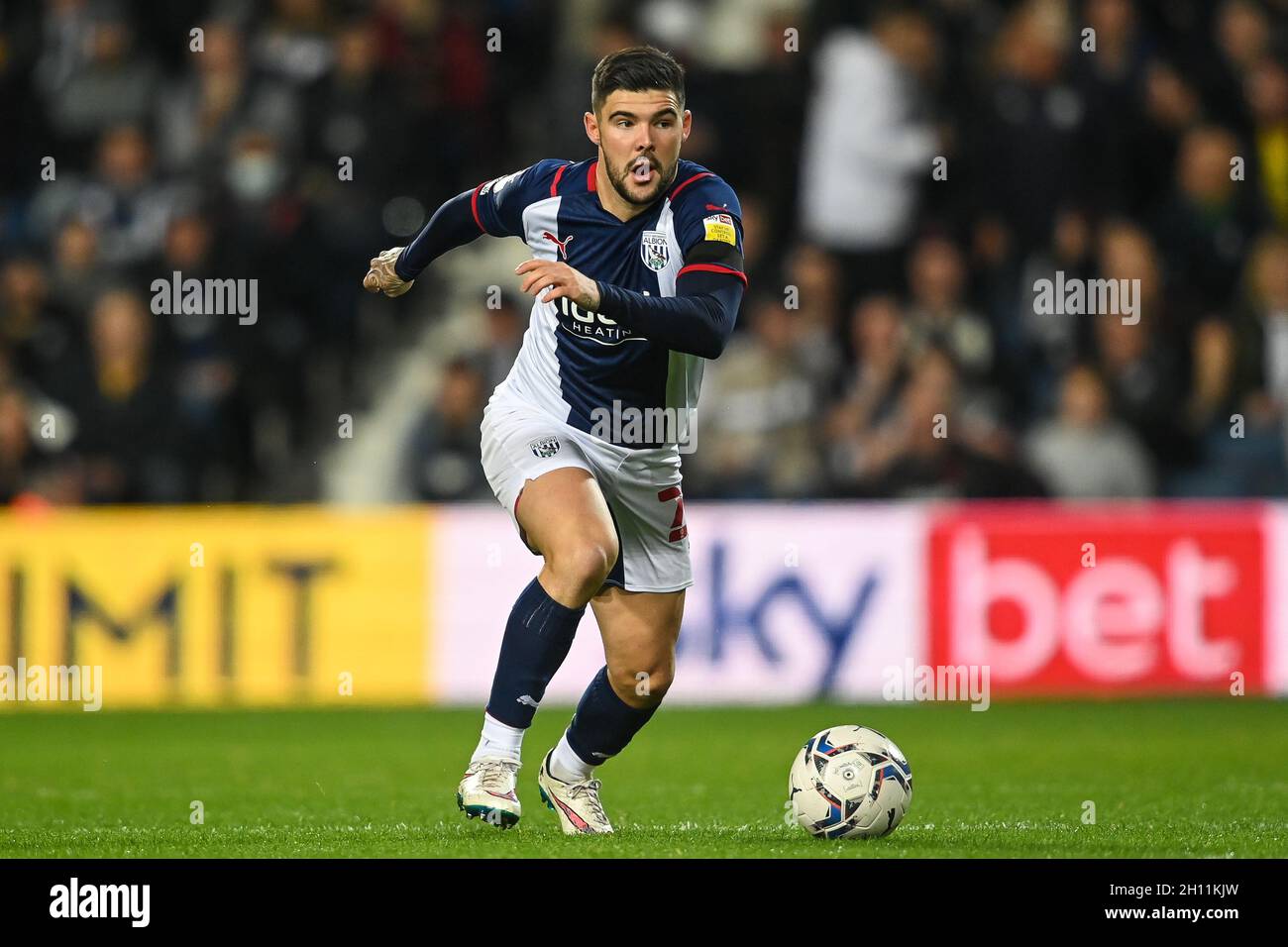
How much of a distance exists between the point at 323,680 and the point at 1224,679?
5077 mm

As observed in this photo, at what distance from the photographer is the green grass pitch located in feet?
20.6

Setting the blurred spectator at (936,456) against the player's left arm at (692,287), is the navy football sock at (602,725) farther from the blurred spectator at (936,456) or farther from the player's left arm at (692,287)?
the blurred spectator at (936,456)

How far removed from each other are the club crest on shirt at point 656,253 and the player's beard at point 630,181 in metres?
0.12

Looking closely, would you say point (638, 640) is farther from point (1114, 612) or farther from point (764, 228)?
point (764, 228)

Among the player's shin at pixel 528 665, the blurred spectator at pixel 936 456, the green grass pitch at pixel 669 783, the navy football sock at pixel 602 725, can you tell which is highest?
the blurred spectator at pixel 936 456

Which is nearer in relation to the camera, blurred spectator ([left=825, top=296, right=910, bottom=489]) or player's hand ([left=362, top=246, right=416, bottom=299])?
player's hand ([left=362, top=246, right=416, bottom=299])

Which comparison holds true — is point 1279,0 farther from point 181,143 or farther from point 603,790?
point 603,790

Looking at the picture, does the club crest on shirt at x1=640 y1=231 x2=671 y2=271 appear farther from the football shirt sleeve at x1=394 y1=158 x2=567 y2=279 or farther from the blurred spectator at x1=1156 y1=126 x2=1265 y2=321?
the blurred spectator at x1=1156 y1=126 x2=1265 y2=321

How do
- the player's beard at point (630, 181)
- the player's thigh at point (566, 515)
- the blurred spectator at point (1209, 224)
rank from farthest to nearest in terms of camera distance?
the blurred spectator at point (1209, 224) < the player's beard at point (630, 181) < the player's thigh at point (566, 515)

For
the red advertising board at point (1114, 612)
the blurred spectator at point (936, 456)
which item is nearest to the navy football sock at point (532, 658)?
the red advertising board at point (1114, 612)

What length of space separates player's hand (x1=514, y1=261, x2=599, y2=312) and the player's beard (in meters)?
0.68

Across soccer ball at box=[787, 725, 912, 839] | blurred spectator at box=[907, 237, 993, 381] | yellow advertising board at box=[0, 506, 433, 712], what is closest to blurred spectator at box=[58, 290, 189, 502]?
yellow advertising board at box=[0, 506, 433, 712]

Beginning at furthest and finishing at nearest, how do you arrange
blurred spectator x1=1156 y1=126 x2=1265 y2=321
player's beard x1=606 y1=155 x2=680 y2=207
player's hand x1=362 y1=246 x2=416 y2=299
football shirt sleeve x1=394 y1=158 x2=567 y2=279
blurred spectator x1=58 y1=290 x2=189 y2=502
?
blurred spectator x1=1156 y1=126 x2=1265 y2=321
blurred spectator x1=58 y1=290 x2=189 y2=502
player's hand x1=362 y1=246 x2=416 y2=299
football shirt sleeve x1=394 y1=158 x2=567 y2=279
player's beard x1=606 y1=155 x2=680 y2=207

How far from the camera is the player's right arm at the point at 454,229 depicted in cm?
697
